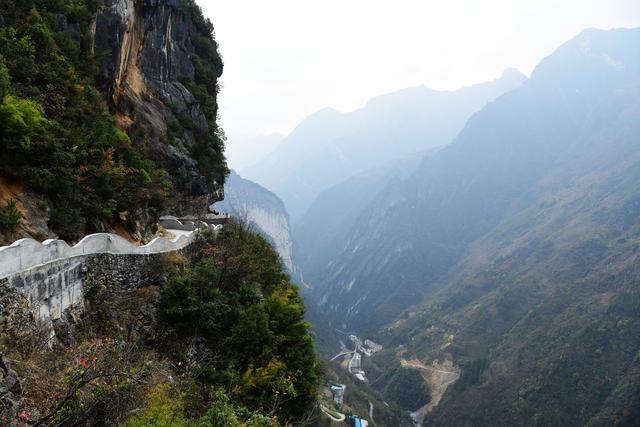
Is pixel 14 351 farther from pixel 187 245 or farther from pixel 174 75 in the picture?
pixel 174 75

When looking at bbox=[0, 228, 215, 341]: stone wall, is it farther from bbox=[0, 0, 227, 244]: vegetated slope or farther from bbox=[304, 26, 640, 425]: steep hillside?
bbox=[304, 26, 640, 425]: steep hillside

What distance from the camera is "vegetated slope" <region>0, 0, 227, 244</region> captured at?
34.6 feet

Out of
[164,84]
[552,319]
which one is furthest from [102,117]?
[552,319]

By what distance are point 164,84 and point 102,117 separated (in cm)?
978

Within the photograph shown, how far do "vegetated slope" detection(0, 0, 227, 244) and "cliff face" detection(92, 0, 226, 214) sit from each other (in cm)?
6

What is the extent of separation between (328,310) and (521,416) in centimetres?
12242

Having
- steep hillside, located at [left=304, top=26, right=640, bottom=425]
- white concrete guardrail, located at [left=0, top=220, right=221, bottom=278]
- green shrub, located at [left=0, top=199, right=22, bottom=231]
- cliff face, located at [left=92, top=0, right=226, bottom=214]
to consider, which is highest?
cliff face, located at [left=92, top=0, right=226, bottom=214]

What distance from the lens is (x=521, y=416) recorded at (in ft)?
260

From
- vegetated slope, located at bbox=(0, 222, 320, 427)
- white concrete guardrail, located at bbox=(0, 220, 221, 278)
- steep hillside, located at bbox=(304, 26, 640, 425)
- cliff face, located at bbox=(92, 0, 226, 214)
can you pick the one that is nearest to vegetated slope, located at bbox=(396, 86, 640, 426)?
steep hillside, located at bbox=(304, 26, 640, 425)

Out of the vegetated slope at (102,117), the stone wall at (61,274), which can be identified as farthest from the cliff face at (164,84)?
the stone wall at (61,274)

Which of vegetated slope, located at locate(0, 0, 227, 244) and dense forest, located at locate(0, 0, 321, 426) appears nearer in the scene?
dense forest, located at locate(0, 0, 321, 426)

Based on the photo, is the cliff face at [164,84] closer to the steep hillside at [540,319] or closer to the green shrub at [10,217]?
the green shrub at [10,217]

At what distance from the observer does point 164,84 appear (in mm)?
24188

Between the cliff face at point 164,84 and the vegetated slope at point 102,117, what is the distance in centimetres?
6
